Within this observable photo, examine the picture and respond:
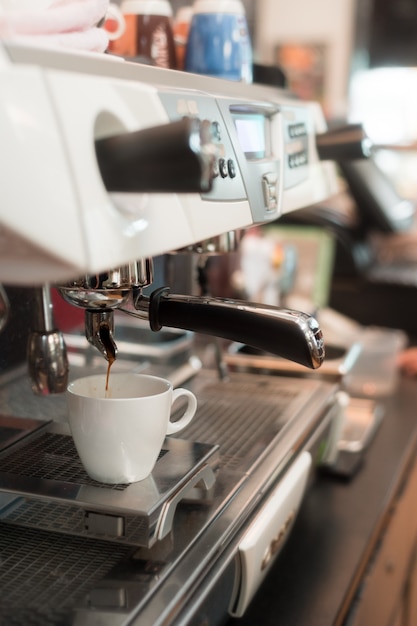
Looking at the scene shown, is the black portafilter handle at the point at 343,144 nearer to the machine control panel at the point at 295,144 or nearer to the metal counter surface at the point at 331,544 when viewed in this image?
the machine control panel at the point at 295,144

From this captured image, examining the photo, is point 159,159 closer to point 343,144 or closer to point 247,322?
point 247,322

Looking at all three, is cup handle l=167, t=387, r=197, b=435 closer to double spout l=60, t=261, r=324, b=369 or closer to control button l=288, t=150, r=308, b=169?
double spout l=60, t=261, r=324, b=369

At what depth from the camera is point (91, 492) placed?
2.06 ft

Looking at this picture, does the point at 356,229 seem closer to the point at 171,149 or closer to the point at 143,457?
the point at 143,457

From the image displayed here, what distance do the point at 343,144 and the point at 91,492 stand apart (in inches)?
21.3

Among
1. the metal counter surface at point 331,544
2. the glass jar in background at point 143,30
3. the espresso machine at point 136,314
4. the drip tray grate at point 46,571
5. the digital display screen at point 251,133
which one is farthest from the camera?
the glass jar in background at point 143,30

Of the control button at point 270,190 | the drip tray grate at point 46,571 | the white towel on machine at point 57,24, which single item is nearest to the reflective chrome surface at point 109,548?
the drip tray grate at point 46,571

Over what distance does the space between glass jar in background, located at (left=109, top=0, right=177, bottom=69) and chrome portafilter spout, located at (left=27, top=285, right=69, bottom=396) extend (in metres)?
0.36

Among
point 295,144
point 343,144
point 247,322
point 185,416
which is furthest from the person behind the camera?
point 343,144

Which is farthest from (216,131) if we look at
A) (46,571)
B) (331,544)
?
(331,544)

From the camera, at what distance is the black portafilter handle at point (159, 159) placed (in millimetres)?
404

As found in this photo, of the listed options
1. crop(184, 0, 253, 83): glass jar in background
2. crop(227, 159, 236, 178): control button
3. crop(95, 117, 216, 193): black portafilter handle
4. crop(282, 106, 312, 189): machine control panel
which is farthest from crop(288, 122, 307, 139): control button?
crop(95, 117, 216, 193): black portafilter handle

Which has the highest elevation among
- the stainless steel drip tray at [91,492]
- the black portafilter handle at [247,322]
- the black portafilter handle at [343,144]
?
the black portafilter handle at [343,144]

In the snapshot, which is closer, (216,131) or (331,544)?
(216,131)
